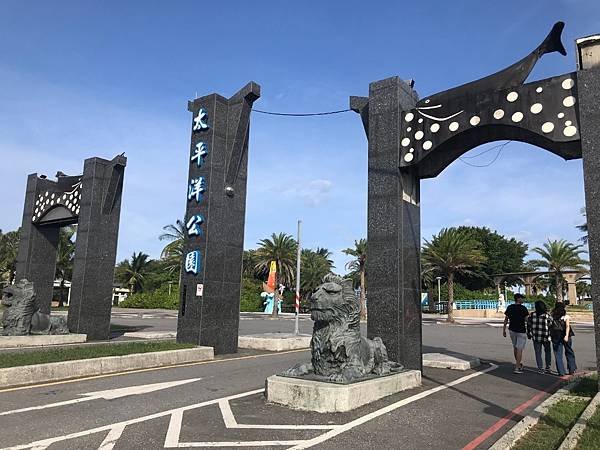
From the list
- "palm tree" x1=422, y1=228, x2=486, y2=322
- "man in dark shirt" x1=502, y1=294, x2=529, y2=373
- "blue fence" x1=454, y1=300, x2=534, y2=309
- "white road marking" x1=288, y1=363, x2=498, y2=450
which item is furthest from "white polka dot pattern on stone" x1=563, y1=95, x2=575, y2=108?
"blue fence" x1=454, y1=300, x2=534, y2=309

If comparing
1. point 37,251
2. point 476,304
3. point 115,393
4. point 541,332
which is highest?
point 37,251

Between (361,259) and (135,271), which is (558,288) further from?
(135,271)

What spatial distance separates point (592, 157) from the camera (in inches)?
297

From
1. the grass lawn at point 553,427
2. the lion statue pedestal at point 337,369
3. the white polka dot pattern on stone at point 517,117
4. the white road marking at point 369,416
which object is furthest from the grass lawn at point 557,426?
the white polka dot pattern on stone at point 517,117

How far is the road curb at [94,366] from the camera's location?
819 cm

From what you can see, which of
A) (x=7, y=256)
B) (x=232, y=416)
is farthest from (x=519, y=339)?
(x=7, y=256)

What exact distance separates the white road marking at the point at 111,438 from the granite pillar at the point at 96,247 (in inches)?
461

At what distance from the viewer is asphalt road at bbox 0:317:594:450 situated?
5145mm

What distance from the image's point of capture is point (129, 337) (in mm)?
17250

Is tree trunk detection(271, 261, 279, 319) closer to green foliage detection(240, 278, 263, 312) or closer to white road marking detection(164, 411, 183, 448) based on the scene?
green foliage detection(240, 278, 263, 312)

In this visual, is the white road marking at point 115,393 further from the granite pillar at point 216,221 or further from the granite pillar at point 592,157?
the granite pillar at point 592,157

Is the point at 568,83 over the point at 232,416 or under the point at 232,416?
over

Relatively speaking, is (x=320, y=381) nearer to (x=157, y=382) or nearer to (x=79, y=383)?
(x=157, y=382)

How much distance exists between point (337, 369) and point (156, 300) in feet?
166
